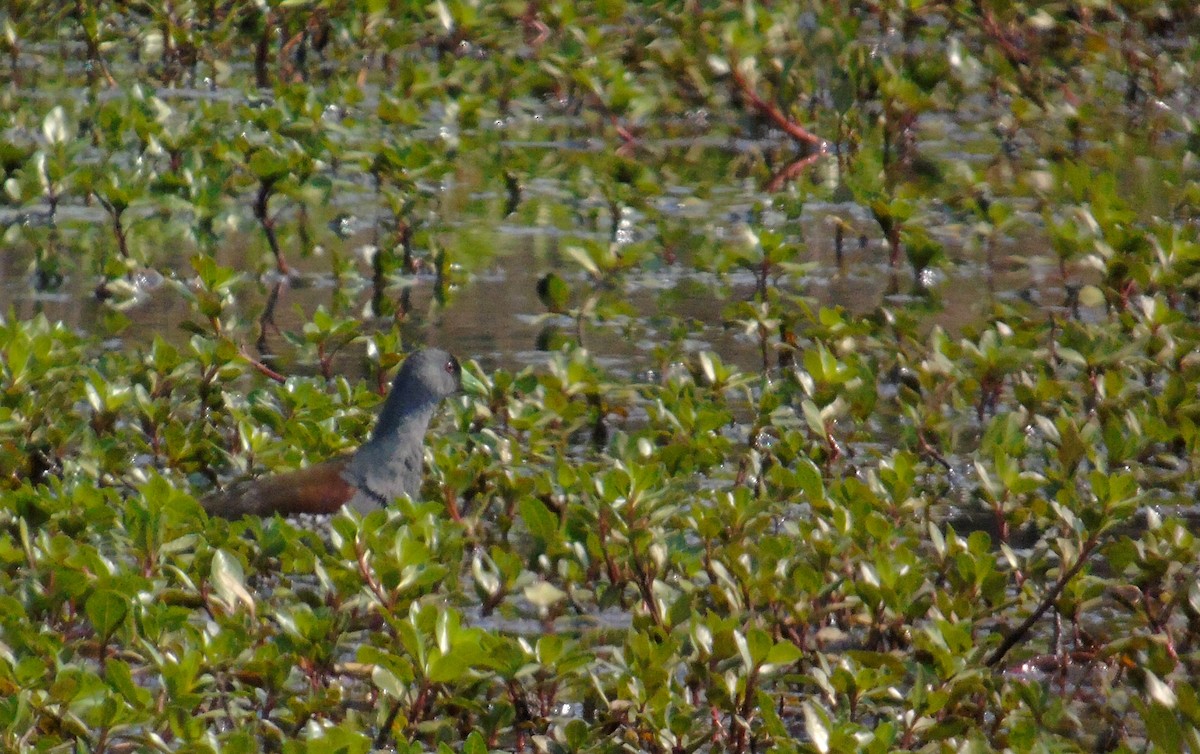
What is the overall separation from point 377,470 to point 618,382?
110 cm

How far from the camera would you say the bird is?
4863 mm

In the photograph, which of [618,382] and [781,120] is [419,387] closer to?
[618,382]

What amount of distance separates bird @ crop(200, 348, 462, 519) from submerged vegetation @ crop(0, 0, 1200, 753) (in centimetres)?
11

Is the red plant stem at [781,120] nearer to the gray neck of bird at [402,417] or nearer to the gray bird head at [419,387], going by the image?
the gray bird head at [419,387]

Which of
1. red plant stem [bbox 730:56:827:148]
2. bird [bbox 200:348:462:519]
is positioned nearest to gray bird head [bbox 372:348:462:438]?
bird [bbox 200:348:462:519]

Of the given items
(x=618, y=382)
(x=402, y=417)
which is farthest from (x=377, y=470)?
(x=618, y=382)

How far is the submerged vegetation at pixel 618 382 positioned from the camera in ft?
12.1

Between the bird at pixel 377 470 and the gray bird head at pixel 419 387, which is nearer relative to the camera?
the bird at pixel 377 470

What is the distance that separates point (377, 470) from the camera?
515 centimetres

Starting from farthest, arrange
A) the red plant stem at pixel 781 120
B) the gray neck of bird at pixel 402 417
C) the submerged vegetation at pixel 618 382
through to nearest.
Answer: the red plant stem at pixel 781 120 < the gray neck of bird at pixel 402 417 < the submerged vegetation at pixel 618 382

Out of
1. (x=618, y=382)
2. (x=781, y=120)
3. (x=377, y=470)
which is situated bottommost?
(x=781, y=120)

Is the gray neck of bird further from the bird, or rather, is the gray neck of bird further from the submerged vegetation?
the submerged vegetation

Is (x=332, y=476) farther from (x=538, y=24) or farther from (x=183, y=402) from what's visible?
(x=538, y=24)

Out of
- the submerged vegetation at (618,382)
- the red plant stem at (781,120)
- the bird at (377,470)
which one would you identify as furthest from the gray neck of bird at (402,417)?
the red plant stem at (781,120)
